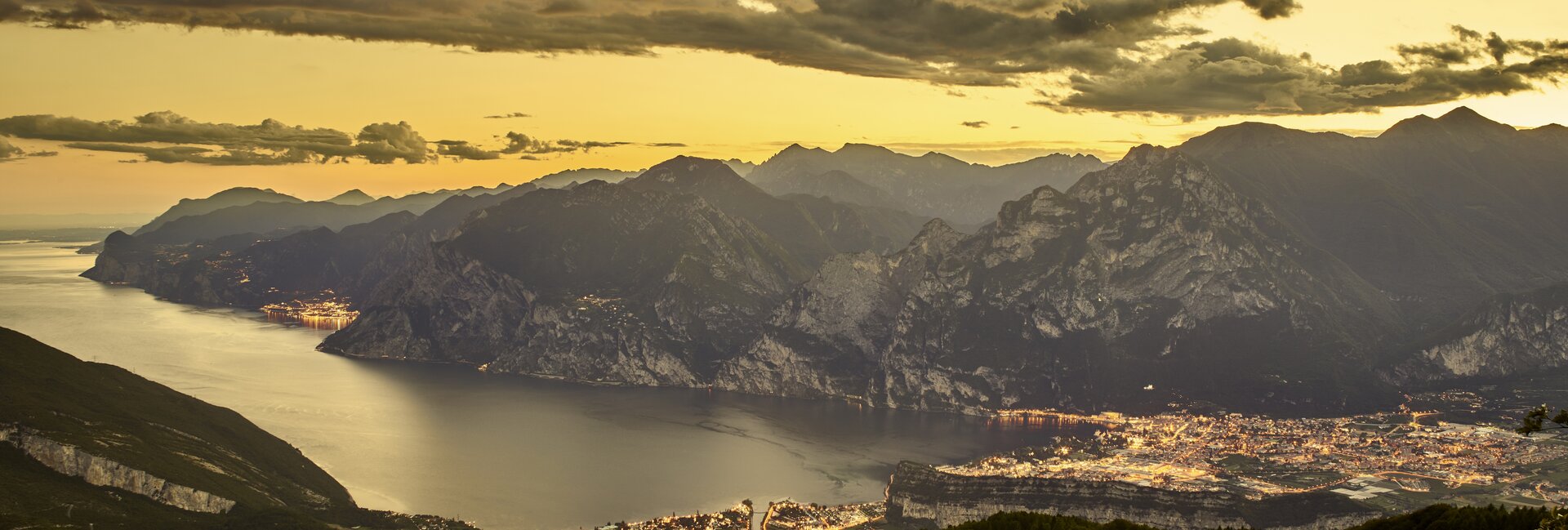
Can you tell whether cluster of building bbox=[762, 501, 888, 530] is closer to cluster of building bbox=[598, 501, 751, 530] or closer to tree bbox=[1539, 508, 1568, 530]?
cluster of building bbox=[598, 501, 751, 530]

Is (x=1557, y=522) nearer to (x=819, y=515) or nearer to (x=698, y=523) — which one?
(x=698, y=523)

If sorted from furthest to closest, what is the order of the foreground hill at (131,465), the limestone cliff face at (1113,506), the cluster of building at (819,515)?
the cluster of building at (819,515), the limestone cliff face at (1113,506), the foreground hill at (131,465)

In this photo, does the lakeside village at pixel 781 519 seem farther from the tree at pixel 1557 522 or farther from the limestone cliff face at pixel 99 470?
the tree at pixel 1557 522

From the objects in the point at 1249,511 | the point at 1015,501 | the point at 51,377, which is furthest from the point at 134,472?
the point at 1249,511

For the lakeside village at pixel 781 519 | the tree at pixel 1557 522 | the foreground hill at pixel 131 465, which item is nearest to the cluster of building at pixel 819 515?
the lakeside village at pixel 781 519

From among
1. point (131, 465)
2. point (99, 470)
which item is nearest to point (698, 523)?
point (131, 465)

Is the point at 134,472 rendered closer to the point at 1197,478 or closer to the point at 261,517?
the point at 261,517
